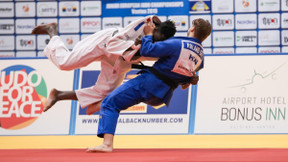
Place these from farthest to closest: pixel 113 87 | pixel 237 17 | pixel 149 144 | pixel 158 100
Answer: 1. pixel 237 17
2. pixel 149 144
3. pixel 113 87
4. pixel 158 100

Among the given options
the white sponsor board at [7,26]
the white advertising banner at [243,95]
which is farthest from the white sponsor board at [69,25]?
the white advertising banner at [243,95]

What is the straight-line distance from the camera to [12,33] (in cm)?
1095

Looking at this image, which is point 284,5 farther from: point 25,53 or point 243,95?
point 25,53

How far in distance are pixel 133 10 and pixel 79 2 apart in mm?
1304

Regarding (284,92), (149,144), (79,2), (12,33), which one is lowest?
(149,144)

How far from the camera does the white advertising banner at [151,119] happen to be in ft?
23.3

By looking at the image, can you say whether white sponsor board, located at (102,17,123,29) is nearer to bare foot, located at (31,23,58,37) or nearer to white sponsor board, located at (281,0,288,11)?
white sponsor board, located at (281,0,288,11)

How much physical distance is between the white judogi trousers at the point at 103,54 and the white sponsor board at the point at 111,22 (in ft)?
19.0

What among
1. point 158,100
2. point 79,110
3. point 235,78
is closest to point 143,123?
point 79,110

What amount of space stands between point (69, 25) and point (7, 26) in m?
1.45

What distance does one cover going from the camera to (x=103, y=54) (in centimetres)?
A: 475

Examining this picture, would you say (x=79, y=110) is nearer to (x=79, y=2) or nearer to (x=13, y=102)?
(x=13, y=102)

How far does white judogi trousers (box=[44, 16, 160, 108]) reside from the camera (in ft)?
14.8

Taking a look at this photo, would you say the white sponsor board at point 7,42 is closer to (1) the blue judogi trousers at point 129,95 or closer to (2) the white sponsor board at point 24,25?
(2) the white sponsor board at point 24,25
